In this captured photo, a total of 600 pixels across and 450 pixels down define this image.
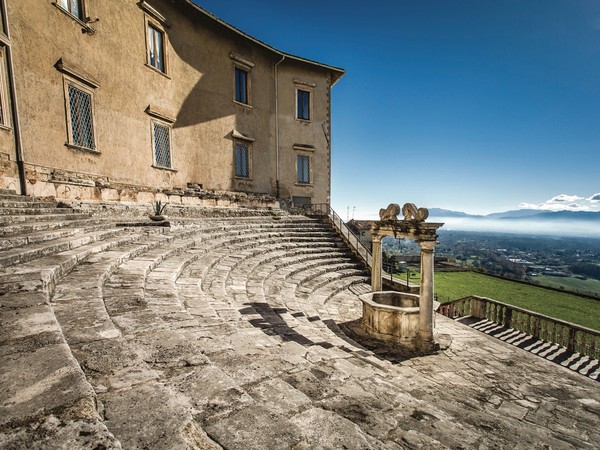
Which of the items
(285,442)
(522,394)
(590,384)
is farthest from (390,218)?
(285,442)

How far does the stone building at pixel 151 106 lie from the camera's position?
27.0ft

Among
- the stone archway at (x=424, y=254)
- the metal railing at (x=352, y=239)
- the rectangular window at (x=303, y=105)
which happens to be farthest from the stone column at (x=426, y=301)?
the rectangular window at (x=303, y=105)

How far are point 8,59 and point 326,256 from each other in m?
12.1

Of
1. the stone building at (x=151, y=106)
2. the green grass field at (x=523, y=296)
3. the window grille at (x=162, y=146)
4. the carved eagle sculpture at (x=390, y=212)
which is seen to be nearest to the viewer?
the carved eagle sculpture at (x=390, y=212)

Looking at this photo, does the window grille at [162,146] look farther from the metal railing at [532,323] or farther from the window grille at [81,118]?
the metal railing at [532,323]

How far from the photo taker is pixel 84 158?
9914 millimetres

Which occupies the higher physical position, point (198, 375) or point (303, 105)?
point (303, 105)

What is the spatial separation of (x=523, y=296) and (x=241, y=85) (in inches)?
930

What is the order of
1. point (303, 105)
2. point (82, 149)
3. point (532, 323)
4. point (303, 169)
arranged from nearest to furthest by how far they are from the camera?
point (532, 323)
point (82, 149)
point (303, 105)
point (303, 169)

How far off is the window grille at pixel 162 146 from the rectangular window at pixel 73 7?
4.31 m

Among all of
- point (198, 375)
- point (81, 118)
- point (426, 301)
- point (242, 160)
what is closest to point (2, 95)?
point (81, 118)

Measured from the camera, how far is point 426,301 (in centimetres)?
630

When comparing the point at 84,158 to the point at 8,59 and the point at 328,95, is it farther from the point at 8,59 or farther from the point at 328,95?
the point at 328,95

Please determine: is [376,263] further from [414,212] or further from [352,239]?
[352,239]
